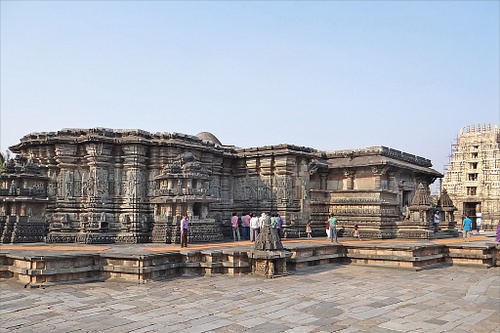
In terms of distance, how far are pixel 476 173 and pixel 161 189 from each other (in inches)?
1512

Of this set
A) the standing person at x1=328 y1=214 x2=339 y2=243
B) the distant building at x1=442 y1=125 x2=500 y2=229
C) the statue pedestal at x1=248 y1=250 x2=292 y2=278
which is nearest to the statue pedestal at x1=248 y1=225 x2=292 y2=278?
the statue pedestal at x1=248 y1=250 x2=292 y2=278

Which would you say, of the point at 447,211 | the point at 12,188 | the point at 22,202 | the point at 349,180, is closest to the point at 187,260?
the point at 22,202

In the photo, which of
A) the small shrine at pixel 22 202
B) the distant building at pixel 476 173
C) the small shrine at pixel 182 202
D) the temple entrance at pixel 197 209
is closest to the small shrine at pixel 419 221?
the small shrine at pixel 182 202

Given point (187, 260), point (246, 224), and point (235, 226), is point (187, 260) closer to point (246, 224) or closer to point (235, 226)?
point (235, 226)

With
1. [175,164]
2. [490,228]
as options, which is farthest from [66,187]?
[490,228]

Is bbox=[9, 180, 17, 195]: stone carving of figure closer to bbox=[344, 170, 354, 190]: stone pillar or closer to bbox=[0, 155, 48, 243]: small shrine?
bbox=[0, 155, 48, 243]: small shrine

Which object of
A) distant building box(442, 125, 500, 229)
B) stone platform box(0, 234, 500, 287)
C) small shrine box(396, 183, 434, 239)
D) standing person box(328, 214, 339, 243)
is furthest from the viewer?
distant building box(442, 125, 500, 229)

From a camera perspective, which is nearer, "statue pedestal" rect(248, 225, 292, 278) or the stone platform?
the stone platform

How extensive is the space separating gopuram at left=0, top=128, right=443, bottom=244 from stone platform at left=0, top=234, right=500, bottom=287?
10.6 feet

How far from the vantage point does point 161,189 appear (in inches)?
628

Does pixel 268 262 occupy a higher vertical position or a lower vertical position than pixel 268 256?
lower

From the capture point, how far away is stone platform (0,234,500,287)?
398 inches

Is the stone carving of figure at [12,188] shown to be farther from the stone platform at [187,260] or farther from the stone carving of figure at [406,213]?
the stone carving of figure at [406,213]

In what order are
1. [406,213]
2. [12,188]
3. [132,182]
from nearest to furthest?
[12,188]
[132,182]
[406,213]
